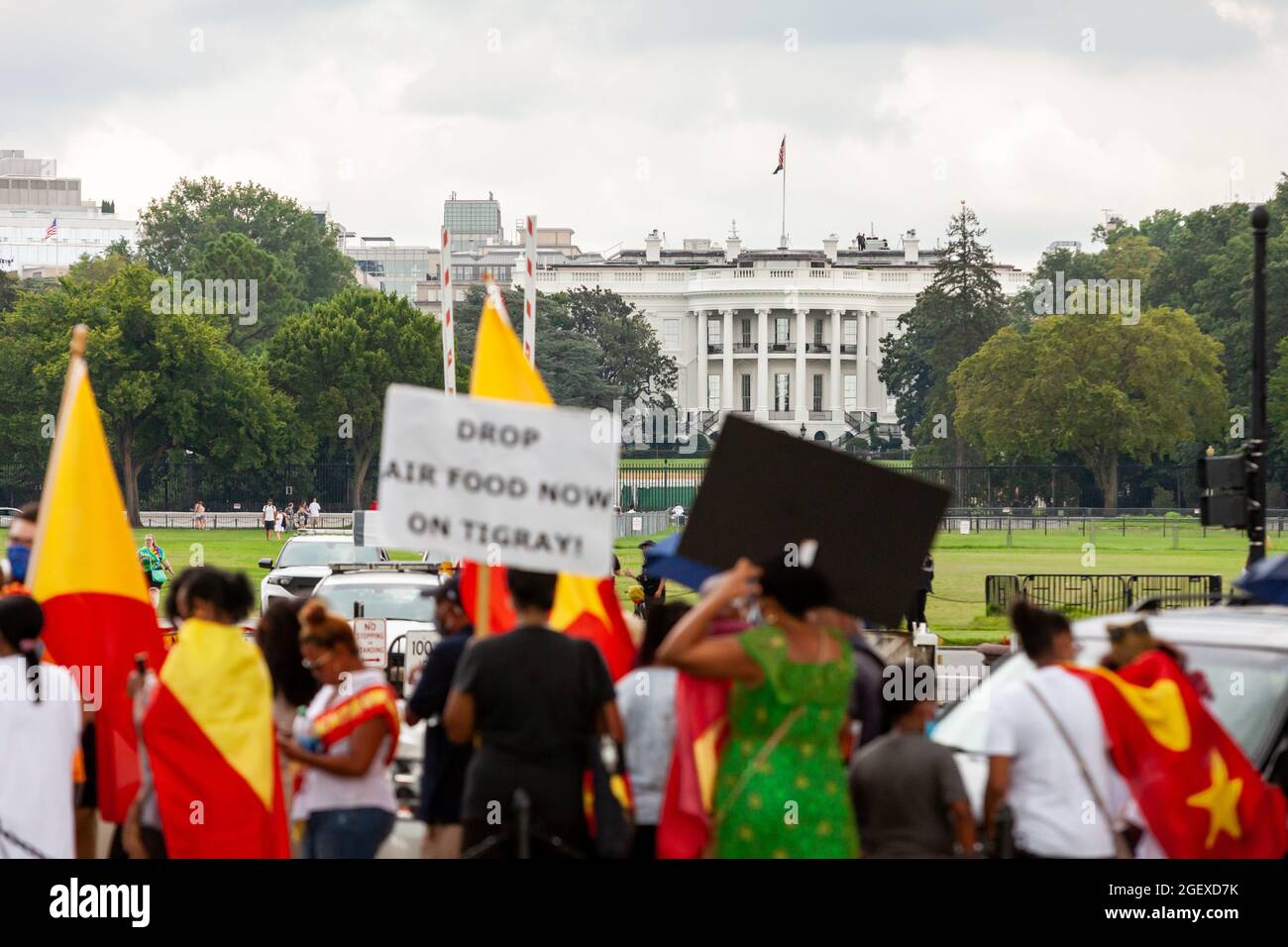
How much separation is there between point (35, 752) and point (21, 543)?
3.93 metres

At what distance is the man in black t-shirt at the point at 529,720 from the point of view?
6668 millimetres

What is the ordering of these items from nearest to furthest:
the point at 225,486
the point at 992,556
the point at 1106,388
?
the point at 992,556
the point at 1106,388
the point at 225,486

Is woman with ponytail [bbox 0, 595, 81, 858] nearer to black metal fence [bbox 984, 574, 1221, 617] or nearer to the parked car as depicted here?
the parked car

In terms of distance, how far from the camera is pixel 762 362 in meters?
141

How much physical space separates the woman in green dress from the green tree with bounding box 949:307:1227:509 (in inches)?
2562

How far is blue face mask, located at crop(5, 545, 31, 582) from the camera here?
1072cm

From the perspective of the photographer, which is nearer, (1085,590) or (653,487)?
(1085,590)

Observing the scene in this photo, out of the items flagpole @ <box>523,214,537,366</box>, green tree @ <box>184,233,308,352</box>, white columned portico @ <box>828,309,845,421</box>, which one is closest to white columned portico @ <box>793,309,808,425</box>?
white columned portico @ <box>828,309,845,421</box>

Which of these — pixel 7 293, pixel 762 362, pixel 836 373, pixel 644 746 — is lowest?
pixel 644 746

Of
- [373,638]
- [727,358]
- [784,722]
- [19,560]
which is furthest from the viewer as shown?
[727,358]

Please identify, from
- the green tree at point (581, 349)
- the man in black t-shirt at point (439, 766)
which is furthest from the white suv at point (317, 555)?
the green tree at point (581, 349)

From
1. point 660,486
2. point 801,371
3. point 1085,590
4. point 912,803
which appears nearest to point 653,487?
point 660,486

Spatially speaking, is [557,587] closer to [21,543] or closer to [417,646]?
[21,543]

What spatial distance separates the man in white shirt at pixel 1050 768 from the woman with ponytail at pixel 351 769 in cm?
215
